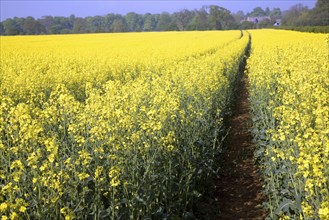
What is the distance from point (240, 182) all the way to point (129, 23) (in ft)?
468

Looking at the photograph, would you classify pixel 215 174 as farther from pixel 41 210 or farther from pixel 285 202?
pixel 41 210

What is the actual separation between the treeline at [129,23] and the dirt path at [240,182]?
79.6 m

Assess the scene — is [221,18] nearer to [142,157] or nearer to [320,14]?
[320,14]

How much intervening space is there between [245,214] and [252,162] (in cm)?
217

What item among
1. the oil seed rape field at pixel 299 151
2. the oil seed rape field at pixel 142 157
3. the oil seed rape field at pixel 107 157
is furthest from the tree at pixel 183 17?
the oil seed rape field at pixel 107 157

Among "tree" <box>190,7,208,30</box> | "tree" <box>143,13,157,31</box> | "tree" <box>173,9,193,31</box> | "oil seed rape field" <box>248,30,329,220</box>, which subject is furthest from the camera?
"tree" <box>143,13,157,31</box>

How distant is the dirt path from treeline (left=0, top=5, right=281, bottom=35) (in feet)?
261

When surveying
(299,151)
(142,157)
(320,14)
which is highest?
(320,14)

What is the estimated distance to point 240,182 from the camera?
6.96 meters

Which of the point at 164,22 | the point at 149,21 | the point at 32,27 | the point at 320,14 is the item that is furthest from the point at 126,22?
the point at 320,14

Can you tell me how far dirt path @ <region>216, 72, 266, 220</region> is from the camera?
5.90m

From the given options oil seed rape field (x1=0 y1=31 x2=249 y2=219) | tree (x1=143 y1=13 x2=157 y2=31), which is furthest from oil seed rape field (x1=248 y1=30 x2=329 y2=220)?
tree (x1=143 y1=13 x2=157 y2=31)

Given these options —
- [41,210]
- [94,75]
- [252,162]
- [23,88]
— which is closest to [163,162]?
[41,210]

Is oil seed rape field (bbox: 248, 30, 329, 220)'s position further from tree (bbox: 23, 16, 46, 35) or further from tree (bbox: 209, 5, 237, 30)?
tree (bbox: 209, 5, 237, 30)
